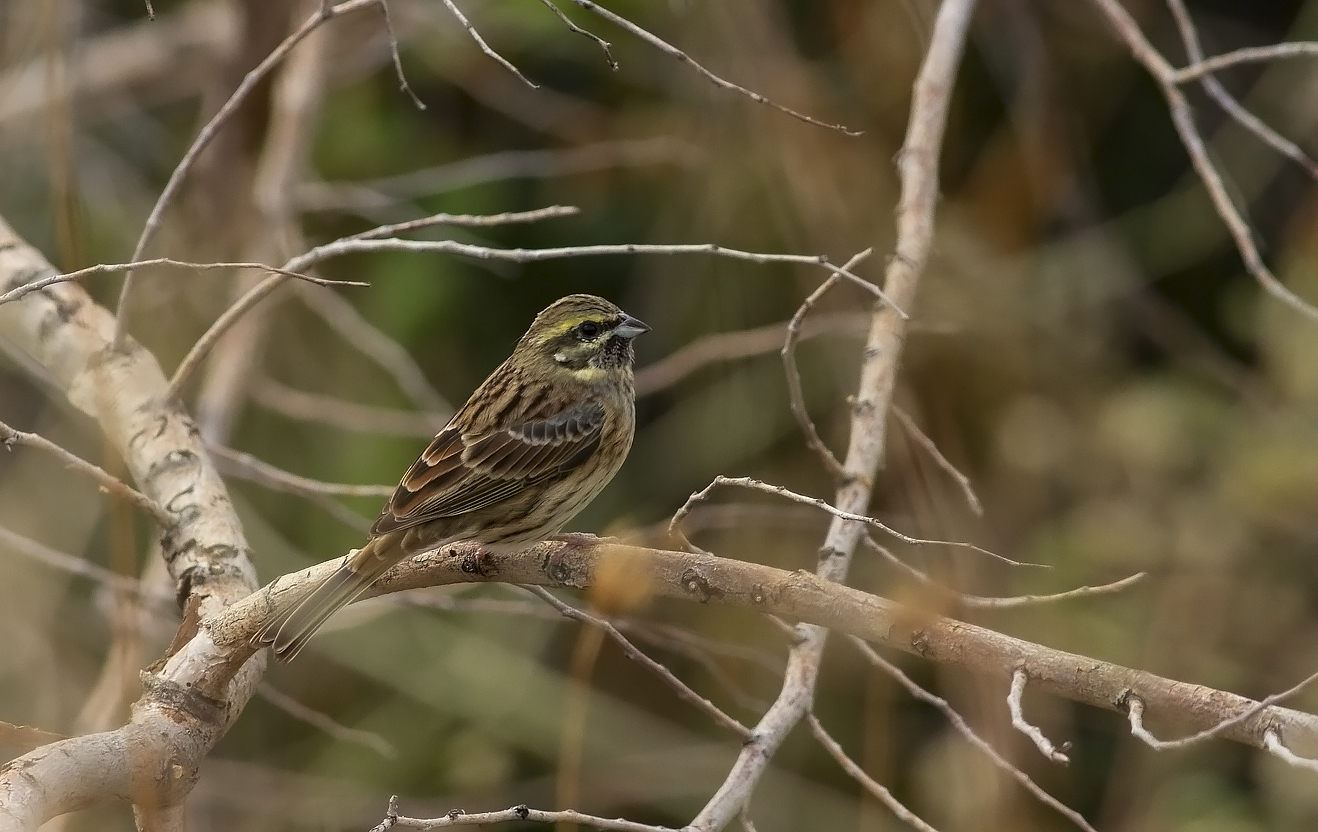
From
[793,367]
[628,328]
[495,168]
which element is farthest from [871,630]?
[495,168]

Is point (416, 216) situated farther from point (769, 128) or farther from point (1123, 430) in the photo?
point (1123, 430)

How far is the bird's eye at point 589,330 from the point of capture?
512 centimetres

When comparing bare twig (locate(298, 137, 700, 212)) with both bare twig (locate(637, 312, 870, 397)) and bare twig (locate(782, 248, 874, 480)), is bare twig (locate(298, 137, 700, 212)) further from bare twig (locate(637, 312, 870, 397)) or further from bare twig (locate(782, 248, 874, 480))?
bare twig (locate(782, 248, 874, 480))

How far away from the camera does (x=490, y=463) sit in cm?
470

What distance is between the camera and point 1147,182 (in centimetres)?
786

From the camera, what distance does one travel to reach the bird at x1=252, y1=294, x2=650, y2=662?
14.3ft

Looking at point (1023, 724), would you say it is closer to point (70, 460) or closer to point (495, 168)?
point (70, 460)

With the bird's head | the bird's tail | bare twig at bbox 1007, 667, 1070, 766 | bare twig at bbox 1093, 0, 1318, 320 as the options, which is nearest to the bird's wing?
the bird's head

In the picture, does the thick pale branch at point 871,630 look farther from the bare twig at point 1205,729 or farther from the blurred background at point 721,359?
the blurred background at point 721,359

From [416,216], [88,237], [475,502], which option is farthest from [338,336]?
[475,502]

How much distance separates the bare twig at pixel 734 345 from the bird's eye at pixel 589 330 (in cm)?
34

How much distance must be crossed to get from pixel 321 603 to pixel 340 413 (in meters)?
2.65

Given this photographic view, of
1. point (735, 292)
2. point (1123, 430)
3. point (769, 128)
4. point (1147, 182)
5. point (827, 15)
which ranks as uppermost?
point (827, 15)

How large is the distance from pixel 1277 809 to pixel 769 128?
3585mm
